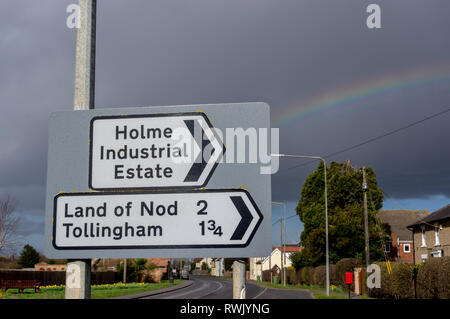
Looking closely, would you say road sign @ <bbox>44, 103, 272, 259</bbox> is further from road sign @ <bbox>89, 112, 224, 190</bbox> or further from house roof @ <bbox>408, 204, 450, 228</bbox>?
house roof @ <bbox>408, 204, 450, 228</bbox>

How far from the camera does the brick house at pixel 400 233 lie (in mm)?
67938

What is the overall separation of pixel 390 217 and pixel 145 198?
77.8 m

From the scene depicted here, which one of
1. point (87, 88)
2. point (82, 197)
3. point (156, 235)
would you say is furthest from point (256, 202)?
point (87, 88)

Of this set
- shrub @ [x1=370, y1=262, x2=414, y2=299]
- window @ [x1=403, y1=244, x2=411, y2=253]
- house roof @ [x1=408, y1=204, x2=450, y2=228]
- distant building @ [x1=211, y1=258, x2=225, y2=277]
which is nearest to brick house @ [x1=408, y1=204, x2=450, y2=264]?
house roof @ [x1=408, y1=204, x2=450, y2=228]

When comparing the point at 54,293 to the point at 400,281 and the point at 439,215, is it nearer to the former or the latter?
the point at 400,281

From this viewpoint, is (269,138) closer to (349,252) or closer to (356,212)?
(349,252)

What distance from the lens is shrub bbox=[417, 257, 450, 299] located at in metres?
21.2

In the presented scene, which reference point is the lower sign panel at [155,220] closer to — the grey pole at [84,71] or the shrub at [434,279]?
the grey pole at [84,71]

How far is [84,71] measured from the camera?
126 inches

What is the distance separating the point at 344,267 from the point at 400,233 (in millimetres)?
35104

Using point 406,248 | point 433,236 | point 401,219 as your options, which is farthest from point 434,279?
point 401,219

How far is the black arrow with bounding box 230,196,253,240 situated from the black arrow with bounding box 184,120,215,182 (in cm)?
25

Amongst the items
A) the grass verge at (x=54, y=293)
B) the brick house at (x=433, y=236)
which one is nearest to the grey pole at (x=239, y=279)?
the grass verge at (x=54, y=293)

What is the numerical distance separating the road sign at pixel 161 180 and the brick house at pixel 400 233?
66.4 metres
